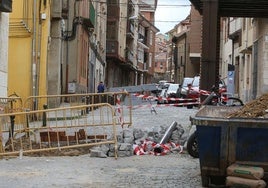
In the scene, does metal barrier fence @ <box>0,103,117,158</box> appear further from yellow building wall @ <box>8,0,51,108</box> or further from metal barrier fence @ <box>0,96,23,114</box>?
yellow building wall @ <box>8,0,51,108</box>

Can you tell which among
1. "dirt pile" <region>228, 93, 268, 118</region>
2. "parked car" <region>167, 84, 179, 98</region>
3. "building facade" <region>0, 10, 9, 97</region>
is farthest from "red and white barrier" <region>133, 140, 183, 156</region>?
"parked car" <region>167, 84, 179, 98</region>

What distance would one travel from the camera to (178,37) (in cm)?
9556

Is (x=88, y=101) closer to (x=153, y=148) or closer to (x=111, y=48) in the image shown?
(x=153, y=148)

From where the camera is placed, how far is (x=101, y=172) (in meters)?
9.82

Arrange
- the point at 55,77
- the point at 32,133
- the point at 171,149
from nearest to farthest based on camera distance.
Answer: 1. the point at 171,149
2. the point at 32,133
3. the point at 55,77

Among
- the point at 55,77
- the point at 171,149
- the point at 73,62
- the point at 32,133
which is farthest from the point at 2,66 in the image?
the point at 73,62

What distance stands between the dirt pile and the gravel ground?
1229 mm

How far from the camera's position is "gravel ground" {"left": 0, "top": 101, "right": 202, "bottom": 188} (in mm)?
8812

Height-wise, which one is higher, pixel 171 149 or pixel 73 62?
pixel 73 62

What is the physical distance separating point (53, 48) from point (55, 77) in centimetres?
141

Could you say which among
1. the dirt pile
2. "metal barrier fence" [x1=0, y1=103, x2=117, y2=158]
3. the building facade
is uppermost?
the building facade

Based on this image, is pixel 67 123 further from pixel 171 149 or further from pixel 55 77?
pixel 55 77

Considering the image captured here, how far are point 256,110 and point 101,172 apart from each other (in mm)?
2778

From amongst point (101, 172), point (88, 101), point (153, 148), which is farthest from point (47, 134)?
point (88, 101)
